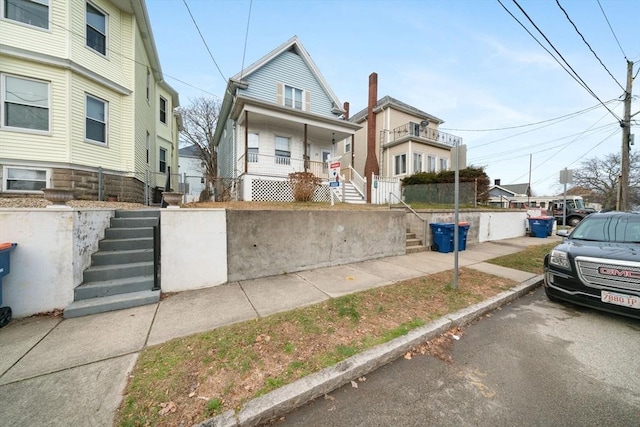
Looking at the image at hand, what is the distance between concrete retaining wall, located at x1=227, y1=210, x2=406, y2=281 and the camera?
529 cm

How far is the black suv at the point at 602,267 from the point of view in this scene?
3.55 m

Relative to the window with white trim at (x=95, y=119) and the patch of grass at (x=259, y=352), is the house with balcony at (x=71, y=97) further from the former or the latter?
the patch of grass at (x=259, y=352)

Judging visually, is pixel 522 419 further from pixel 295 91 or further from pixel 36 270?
pixel 295 91

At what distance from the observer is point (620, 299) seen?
355 centimetres

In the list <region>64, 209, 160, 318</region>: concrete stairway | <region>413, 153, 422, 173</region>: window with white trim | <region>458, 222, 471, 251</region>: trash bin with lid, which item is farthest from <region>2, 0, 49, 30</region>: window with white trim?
<region>413, 153, 422, 173</region>: window with white trim

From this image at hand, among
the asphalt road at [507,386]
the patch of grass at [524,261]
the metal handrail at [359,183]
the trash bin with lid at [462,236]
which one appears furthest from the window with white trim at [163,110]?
the patch of grass at [524,261]

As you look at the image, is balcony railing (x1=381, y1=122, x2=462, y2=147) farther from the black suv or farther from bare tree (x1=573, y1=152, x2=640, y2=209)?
bare tree (x1=573, y1=152, x2=640, y2=209)

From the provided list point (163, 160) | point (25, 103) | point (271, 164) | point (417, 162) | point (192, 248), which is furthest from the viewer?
point (417, 162)

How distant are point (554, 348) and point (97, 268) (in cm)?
699

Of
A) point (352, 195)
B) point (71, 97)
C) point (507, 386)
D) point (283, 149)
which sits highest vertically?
point (71, 97)

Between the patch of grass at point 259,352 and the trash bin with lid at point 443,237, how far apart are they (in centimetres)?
422

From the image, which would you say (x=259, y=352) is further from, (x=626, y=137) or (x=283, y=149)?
(x=626, y=137)

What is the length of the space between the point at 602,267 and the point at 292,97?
14785 millimetres

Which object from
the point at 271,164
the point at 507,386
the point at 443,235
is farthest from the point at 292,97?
the point at 507,386
